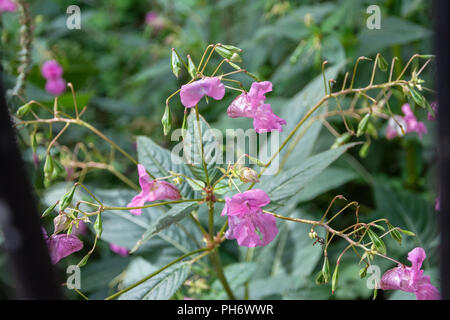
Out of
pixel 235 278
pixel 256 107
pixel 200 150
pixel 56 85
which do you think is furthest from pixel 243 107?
pixel 56 85

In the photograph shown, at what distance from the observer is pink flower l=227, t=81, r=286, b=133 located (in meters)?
0.59

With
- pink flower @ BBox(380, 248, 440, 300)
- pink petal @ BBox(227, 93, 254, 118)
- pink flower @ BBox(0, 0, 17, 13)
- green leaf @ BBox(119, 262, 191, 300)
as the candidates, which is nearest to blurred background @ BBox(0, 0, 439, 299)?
pink flower @ BBox(0, 0, 17, 13)

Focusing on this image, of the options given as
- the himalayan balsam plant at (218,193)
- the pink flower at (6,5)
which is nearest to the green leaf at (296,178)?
the himalayan balsam plant at (218,193)

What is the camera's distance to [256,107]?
599 millimetres

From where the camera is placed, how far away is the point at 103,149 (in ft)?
5.26

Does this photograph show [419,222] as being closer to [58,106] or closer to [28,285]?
[58,106]

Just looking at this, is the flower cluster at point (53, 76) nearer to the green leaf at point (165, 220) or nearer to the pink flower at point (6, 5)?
the pink flower at point (6, 5)

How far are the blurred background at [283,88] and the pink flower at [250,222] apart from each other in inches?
13.3

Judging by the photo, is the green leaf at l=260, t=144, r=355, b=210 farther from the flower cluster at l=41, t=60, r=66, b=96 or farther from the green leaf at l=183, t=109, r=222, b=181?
the flower cluster at l=41, t=60, r=66, b=96

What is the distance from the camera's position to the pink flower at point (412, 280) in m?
0.58
